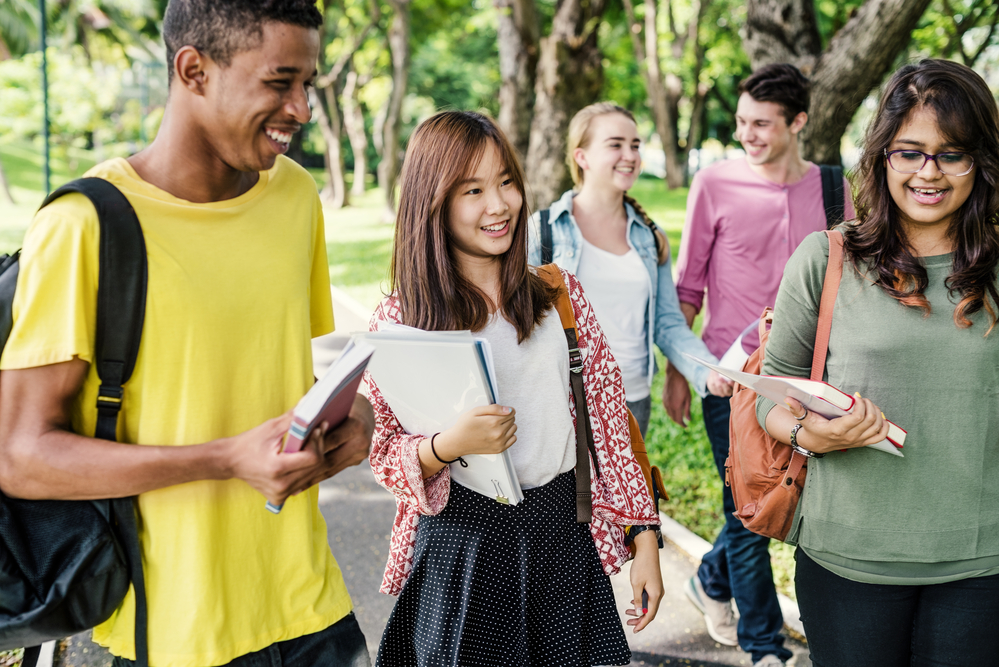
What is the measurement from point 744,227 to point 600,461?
189 centimetres

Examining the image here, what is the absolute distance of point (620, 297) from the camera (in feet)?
12.8

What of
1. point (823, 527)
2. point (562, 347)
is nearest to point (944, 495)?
point (823, 527)

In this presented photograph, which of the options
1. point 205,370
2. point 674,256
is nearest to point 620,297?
point 205,370

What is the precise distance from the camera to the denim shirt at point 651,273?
3.86 m

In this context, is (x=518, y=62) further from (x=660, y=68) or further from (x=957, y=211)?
(x=660, y=68)

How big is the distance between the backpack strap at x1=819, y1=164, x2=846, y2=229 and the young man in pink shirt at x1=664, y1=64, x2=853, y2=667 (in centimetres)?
2

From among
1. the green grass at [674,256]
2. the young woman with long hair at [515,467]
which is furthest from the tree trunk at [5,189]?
the young woman with long hair at [515,467]

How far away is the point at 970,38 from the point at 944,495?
767 inches

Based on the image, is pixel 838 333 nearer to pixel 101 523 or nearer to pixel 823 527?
pixel 823 527

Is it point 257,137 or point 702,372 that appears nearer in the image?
point 257,137

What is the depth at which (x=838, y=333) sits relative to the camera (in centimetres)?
229

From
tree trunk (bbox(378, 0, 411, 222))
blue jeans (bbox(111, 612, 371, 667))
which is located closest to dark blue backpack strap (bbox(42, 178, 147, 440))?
blue jeans (bbox(111, 612, 371, 667))

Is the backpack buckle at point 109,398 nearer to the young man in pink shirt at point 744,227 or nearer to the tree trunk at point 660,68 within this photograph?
the young man in pink shirt at point 744,227

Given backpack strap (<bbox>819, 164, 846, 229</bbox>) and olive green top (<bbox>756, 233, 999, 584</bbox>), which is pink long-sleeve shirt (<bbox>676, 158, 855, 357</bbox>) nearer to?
backpack strap (<bbox>819, 164, 846, 229</bbox>)
